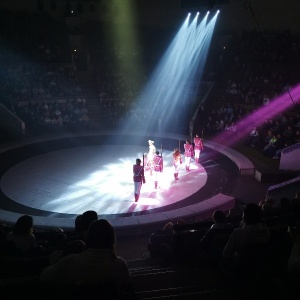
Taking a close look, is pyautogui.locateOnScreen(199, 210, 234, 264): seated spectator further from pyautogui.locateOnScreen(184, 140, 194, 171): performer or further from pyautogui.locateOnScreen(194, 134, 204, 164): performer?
pyautogui.locateOnScreen(194, 134, 204, 164): performer

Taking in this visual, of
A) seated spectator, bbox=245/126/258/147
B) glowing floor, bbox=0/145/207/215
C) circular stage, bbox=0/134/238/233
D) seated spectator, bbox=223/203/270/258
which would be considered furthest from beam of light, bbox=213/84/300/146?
seated spectator, bbox=223/203/270/258

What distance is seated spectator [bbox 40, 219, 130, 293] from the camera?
3.59 metres

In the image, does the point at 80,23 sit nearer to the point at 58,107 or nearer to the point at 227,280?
the point at 58,107

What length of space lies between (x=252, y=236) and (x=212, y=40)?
2730 centimetres

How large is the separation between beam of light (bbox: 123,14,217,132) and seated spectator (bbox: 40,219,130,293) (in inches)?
799

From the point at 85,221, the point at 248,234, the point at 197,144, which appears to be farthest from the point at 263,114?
the point at 85,221

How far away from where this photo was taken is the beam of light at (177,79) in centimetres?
2531

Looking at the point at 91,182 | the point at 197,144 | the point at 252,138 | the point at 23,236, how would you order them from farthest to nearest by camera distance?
the point at 252,138
the point at 197,144
the point at 91,182
the point at 23,236

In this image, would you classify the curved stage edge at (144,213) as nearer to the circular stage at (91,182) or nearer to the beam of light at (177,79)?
the circular stage at (91,182)

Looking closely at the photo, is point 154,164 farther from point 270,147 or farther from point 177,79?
point 177,79

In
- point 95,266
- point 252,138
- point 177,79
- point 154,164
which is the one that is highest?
point 177,79

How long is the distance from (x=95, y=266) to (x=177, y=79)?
26.9 meters

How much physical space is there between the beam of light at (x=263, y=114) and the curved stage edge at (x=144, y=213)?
142 cm

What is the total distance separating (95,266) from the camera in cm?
362
